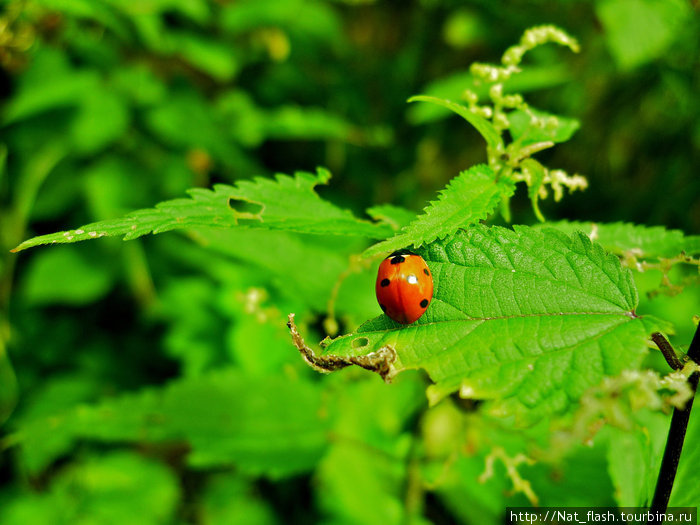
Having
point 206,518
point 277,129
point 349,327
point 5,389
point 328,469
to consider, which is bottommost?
point 206,518

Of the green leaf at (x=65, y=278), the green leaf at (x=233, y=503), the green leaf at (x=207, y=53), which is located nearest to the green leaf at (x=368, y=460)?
the green leaf at (x=233, y=503)

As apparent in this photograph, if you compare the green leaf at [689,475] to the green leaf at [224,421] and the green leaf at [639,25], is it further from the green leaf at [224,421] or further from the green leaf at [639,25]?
the green leaf at [639,25]

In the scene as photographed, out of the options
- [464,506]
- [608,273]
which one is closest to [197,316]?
[464,506]

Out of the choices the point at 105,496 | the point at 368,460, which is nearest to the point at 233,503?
A: the point at 105,496

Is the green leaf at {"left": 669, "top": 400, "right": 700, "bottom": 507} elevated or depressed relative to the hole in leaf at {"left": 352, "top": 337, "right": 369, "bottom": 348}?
depressed

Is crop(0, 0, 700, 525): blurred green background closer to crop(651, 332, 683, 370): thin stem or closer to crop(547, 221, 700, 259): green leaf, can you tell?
crop(547, 221, 700, 259): green leaf

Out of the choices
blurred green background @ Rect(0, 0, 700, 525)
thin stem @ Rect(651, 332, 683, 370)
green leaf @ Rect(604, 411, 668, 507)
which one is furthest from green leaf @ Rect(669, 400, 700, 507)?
blurred green background @ Rect(0, 0, 700, 525)

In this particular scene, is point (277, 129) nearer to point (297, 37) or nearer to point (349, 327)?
point (297, 37)

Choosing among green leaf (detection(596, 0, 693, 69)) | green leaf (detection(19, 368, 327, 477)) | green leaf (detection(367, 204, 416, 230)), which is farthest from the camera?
green leaf (detection(596, 0, 693, 69))
